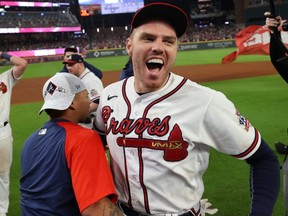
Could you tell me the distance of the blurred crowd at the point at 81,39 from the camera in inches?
2048

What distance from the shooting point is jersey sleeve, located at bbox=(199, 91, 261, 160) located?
1750mm

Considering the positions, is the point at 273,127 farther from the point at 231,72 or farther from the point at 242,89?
the point at 231,72

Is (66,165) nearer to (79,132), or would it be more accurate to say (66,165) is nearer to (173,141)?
(79,132)

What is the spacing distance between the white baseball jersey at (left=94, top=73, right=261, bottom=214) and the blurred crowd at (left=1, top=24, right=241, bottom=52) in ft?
157

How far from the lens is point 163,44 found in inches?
72.9

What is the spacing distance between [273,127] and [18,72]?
550 centimetres

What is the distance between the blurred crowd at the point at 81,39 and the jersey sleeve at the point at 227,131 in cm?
4785

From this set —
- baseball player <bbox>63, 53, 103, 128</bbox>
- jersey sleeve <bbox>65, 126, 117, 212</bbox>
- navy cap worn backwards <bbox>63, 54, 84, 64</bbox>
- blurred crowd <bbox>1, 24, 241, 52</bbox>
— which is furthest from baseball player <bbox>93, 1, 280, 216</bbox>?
A: blurred crowd <bbox>1, 24, 241, 52</bbox>

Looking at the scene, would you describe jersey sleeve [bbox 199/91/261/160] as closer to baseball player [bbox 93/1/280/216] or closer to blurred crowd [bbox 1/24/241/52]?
baseball player [bbox 93/1/280/216]

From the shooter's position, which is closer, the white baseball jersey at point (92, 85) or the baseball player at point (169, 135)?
the baseball player at point (169, 135)

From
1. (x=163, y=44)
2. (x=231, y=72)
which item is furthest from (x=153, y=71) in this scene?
(x=231, y=72)

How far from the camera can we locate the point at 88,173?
1.83 m

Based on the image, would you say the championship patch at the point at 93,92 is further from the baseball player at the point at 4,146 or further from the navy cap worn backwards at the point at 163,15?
the navy cap worn backwards at the point at 163,15

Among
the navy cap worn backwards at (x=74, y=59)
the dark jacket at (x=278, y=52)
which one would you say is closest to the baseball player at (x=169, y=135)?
the dark jacket at (x=278, y=52)
